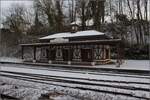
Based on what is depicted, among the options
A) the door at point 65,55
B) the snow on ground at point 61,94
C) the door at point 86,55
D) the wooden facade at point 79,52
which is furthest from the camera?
the door at point 65,55

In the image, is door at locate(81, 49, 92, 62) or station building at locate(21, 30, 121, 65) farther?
door at locate(81, 49, 92, 62)

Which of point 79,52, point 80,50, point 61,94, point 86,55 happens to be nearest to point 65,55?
point 79,52

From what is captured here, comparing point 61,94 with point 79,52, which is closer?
point 61,94

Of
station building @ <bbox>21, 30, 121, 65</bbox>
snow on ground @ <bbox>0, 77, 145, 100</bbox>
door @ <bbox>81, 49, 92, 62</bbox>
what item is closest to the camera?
snow on ground @ <bbox>0, 77, 145, 100</bbox>

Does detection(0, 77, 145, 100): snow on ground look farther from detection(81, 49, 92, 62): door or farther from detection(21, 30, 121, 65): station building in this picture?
detection(81, 49, 92, 62): door

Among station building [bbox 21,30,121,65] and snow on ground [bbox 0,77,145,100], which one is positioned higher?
station building [bbox 21,30,121,65]

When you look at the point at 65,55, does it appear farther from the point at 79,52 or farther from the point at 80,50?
the point at 80,50

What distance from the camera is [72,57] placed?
26828 millimetres

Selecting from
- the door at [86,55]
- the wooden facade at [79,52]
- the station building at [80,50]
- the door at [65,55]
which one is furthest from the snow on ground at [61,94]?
the door at [65,55]

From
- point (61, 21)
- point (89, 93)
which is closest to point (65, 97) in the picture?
point (89, 93)

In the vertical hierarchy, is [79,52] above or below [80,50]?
below

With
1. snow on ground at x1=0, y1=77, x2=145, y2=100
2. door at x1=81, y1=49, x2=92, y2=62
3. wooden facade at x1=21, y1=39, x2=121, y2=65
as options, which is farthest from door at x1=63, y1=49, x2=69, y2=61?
snow on ground at x1=0, y1=77, x2=145, y2=100

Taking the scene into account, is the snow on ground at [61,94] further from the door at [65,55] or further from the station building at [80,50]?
the door at [65,55]

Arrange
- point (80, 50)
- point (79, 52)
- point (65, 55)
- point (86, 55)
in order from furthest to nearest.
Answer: point (65, 55) → point (79, 52) → point (80, 50) → point (86, 55)
